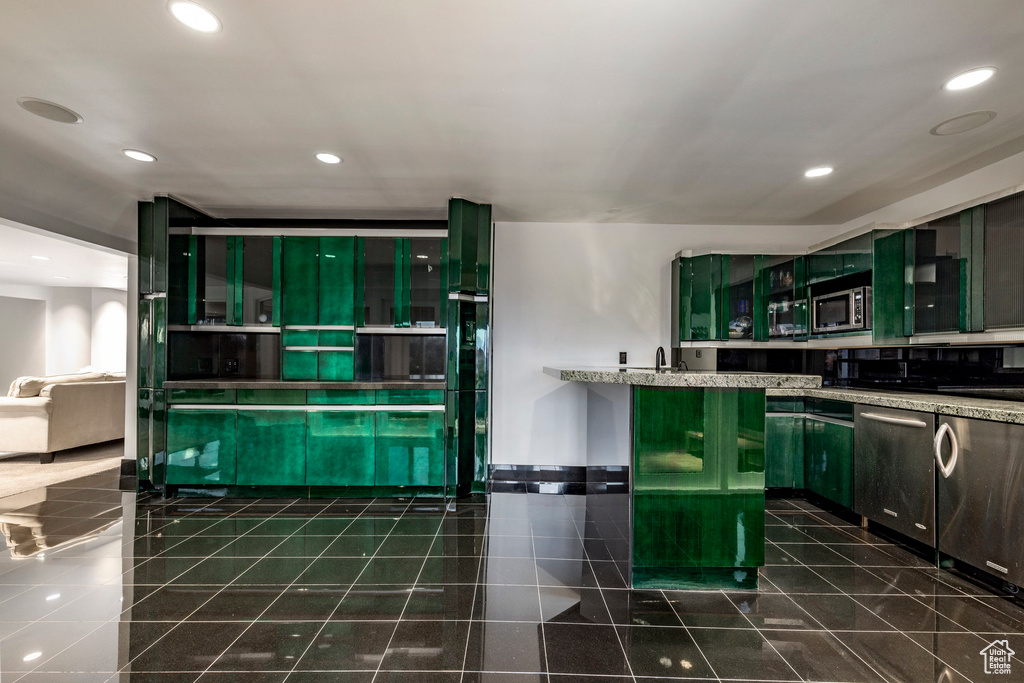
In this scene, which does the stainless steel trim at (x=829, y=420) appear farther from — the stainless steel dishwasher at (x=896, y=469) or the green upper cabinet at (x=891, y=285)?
the green upper cabinet at (x=891, y=285)

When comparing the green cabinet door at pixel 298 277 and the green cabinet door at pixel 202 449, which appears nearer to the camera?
the green cabinet door at pixel 202 449

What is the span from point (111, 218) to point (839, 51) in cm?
576

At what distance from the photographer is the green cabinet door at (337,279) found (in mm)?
4590

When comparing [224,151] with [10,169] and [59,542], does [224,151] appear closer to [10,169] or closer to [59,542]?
[10,169]

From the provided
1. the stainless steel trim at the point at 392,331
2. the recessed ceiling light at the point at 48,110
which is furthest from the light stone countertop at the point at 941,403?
the recessed ceiling light at the point at 48,110

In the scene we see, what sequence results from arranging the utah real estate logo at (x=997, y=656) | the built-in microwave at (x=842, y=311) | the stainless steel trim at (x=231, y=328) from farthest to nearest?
the stainless steel trim at (x=231, y=328)
the built-in microwave at (x=842, y=311)
the utah real estate logo at (x=997, y=656)

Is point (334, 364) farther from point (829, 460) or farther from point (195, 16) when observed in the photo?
point (829, 460)

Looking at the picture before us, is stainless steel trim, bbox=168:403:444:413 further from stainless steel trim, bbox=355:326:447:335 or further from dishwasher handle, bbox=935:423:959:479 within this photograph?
dishwasher handle, bbox=935:423:959:479

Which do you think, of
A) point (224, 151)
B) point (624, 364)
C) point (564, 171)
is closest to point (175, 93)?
Answer: point (224, 151)

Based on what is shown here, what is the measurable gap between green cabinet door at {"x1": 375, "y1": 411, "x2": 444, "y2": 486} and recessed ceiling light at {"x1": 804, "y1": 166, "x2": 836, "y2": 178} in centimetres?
335

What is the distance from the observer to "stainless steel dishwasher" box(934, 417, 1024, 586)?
2.41 m

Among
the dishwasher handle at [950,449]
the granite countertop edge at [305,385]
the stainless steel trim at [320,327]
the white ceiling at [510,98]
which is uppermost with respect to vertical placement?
the white ceiling at [510,98]

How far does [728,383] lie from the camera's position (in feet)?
7.72

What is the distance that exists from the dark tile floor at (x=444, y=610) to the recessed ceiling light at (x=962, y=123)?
8.11ft
